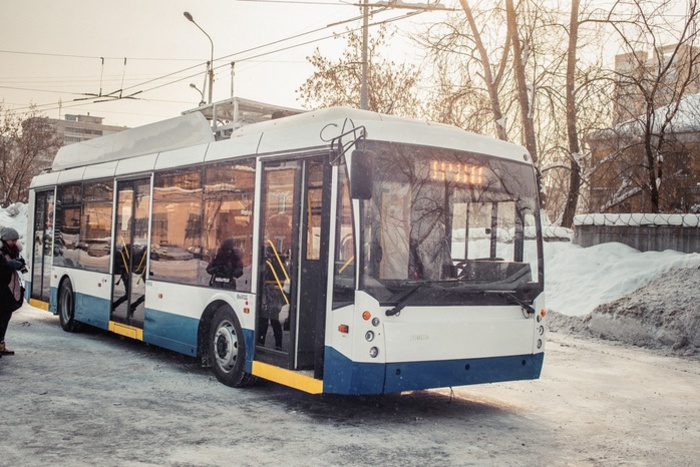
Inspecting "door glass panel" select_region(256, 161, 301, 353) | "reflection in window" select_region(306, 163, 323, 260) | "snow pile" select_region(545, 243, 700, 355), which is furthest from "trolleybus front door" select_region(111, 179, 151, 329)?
"snow pile" select_region(545, 243, 700, 355)

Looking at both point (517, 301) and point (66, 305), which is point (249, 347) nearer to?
point (517, 301)

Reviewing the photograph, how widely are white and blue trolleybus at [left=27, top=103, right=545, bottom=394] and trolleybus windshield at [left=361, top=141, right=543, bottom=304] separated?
0.01 m

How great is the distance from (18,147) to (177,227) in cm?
4927

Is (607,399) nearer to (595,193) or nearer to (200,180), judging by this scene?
(200,180)

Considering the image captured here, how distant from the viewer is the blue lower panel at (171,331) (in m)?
10.1

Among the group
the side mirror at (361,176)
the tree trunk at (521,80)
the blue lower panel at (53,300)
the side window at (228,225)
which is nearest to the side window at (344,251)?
the side mirror at (361,176)

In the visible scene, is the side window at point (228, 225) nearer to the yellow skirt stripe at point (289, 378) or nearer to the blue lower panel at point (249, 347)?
the blue lower panel at point (249, 347)

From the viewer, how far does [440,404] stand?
8.95 meters

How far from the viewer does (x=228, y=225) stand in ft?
31.2

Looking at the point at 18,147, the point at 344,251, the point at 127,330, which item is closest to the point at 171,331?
the point at 127,330

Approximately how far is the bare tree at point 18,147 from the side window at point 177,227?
1832 inches

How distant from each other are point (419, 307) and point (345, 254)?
887mm

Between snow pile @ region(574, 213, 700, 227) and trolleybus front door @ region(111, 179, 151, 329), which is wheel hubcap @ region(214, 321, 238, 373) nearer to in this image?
trolleybus front door @ region(111, 179, 151, 329)

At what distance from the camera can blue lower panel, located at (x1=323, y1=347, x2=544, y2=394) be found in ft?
24.2
